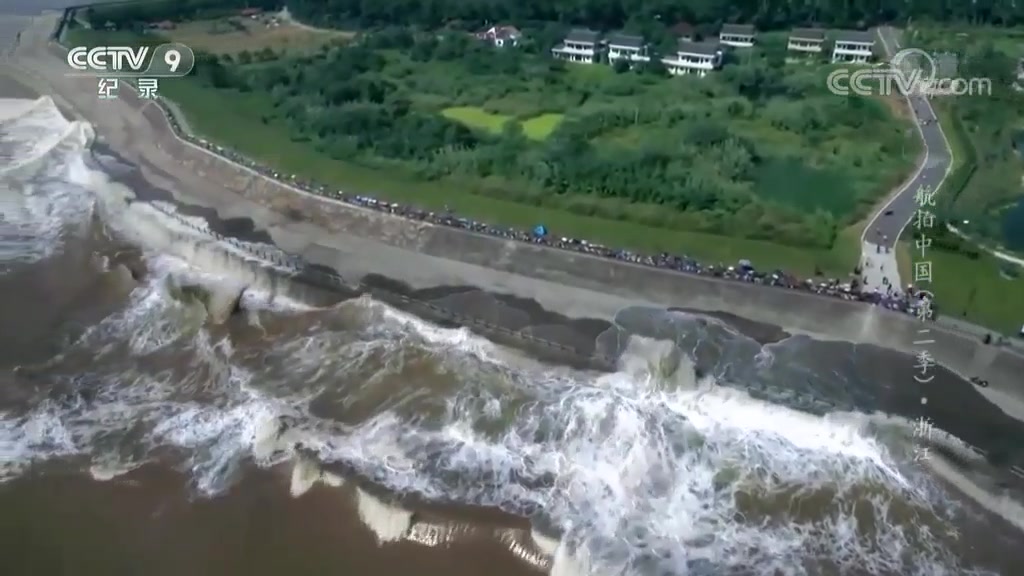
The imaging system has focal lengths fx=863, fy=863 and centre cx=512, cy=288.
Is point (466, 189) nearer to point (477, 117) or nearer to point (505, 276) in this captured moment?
point (505, 276)

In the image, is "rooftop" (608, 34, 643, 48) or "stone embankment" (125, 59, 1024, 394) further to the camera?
"rooftop" (608, 34, 643, 48)

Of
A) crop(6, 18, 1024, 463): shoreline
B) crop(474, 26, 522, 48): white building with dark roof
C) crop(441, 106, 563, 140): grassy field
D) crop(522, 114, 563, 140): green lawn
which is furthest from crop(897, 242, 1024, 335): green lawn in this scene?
crop(474, 26, 522, 48): white building with dark roof

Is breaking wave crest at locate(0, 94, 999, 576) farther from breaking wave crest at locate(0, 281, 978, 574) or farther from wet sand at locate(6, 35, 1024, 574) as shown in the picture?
wet sand at locate(6, 35, 1024, 574)

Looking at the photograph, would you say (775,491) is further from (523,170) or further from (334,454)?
(523,170)

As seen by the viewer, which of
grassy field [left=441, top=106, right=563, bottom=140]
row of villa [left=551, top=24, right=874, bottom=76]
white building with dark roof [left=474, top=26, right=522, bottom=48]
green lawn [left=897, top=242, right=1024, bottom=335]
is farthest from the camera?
white building with dark roof [left=474, top=26, right=522, bottom=48]

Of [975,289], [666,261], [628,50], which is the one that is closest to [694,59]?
[628,50]

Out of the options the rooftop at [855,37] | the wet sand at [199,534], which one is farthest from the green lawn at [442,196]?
the rooftop at [855,37]
